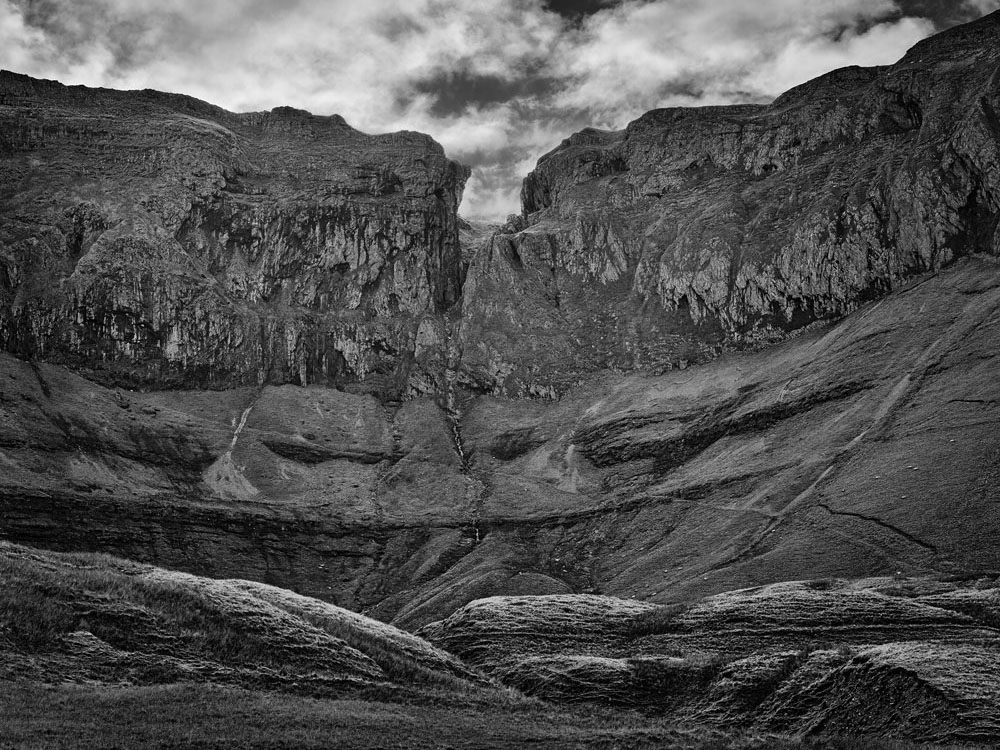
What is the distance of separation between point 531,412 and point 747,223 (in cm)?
5127

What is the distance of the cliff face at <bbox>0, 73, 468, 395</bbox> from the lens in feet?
498

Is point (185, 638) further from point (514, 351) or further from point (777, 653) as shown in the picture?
point (514, 351)

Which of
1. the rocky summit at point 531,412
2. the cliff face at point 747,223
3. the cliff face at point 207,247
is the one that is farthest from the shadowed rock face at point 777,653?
the cliff face at point 207,247

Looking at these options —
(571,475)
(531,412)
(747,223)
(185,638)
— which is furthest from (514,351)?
(185,638)

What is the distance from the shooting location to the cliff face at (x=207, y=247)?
152 m

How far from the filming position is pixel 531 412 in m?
147

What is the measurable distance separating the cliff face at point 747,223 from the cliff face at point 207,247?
18.4 metres

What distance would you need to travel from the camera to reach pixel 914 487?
80.2m

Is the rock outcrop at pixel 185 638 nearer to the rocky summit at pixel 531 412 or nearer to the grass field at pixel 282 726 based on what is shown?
the rocky summit at pixel 531 412

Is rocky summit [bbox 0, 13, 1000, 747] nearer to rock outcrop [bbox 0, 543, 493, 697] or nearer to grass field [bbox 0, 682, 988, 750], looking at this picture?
rock outcrop [bbox 0, 543, 493, 697]

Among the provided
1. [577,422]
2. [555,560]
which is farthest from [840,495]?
[577,422]

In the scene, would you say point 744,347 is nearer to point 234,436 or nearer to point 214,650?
point 234,436

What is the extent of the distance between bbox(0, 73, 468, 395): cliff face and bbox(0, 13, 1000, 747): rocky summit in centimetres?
64

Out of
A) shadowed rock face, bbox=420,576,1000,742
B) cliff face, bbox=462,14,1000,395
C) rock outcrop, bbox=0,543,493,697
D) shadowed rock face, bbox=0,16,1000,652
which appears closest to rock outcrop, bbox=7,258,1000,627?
shadowed rock face, bbox=0,16,1000,652
